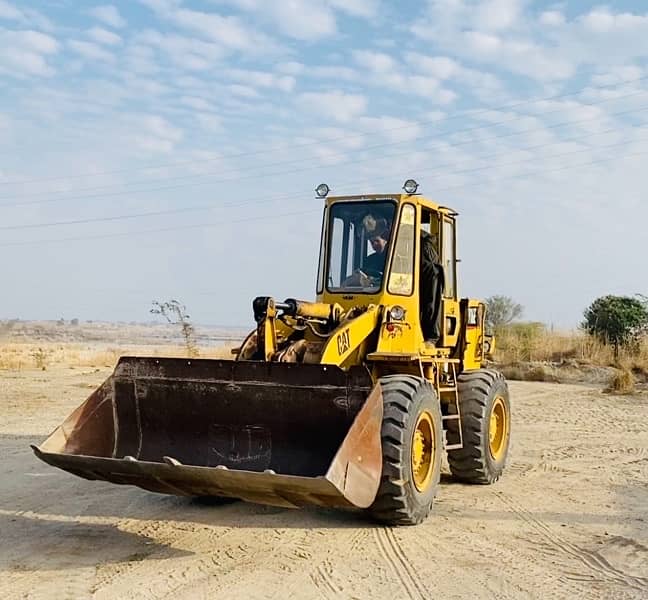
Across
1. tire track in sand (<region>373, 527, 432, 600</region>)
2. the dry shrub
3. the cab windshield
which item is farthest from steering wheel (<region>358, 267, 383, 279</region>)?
the dry shrub

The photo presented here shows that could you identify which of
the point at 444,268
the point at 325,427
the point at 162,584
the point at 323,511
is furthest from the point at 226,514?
the point at 444,268

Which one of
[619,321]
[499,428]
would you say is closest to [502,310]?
[619,321]

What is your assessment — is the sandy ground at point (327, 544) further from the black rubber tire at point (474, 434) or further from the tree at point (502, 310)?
the tree at point (502, 310)

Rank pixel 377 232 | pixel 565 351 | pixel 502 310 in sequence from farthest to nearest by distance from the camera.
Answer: pixel 502 310, pixel 565 351, pixel 377 232

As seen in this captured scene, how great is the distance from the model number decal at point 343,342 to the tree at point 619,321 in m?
21.5

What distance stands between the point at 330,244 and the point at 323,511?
2.77 meters

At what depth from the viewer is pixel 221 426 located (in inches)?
279

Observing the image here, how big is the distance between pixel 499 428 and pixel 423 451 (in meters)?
2.75

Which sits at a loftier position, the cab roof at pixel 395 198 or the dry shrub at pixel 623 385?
the cab roof at pixel 395 198

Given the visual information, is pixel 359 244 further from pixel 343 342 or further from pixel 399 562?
pixel 399 562

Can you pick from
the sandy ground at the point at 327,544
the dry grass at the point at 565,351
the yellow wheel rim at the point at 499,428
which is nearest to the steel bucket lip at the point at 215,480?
the sandy ground at the point at 327,544

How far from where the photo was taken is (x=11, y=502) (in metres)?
7.98

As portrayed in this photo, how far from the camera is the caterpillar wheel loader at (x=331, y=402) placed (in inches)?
241

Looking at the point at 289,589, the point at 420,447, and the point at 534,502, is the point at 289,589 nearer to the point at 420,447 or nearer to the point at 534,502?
the point at 420,447
